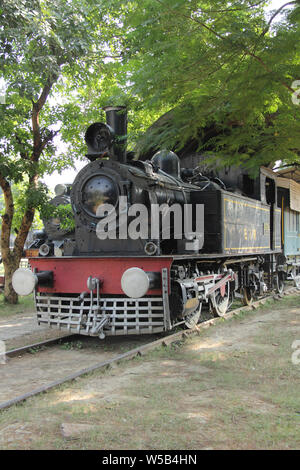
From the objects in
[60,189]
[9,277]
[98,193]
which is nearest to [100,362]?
[98,193]

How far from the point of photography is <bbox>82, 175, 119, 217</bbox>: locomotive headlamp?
21.3ft

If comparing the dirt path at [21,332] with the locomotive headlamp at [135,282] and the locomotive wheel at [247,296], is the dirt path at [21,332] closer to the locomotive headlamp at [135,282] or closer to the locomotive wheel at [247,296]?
the locomotive headlamp at [135,282]

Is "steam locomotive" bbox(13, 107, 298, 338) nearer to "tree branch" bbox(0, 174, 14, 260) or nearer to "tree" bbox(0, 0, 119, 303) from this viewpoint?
"tree" bbox(0, 0, 119, 303)

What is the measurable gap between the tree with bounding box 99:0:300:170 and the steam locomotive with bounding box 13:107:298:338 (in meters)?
0.94

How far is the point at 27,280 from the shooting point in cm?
638

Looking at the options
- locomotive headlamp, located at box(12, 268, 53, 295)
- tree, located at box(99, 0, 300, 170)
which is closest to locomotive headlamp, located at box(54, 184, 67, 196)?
locomotive headlamp, located at box(12, 268, 53, 295)

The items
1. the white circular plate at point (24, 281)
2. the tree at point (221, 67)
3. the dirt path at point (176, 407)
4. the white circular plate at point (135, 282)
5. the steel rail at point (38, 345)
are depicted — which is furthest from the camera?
the white circular plate at point (24, 281)

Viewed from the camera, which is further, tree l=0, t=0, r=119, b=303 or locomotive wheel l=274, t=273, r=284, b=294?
locomotive wheel l=274, t=273, r=284, b=294

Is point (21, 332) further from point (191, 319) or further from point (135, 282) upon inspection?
A: point (135, 282)

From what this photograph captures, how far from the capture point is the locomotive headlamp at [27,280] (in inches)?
250

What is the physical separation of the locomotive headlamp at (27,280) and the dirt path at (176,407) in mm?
2016

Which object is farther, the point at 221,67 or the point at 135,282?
the point at 135,282

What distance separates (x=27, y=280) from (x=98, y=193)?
1708 millimetres

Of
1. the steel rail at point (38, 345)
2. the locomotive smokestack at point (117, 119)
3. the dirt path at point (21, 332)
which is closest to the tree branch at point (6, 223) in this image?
the dirt path at point (21, 332)
